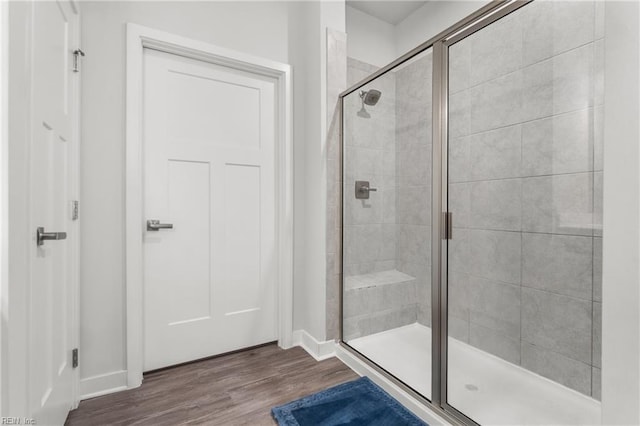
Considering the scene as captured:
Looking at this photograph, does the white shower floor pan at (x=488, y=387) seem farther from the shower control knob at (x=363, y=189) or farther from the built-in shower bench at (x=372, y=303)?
the shower control knob at (x=363, y=189)

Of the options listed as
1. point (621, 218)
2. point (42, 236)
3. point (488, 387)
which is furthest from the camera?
point (488, 387)

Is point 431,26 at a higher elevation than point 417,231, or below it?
higher

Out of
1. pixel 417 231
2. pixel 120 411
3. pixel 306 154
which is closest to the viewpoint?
Result: pixel 120 411

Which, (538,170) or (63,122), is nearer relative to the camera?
(63,122)

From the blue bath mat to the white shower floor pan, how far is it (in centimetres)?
15

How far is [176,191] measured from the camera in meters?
1.85

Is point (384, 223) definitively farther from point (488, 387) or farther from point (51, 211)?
point (51, 211)

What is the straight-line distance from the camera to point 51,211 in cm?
115

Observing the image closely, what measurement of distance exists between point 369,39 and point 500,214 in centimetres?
191

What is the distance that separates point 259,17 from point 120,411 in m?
2.39

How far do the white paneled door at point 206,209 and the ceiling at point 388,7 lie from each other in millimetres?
1177

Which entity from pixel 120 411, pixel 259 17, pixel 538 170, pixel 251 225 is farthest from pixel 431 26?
pixel 120 411

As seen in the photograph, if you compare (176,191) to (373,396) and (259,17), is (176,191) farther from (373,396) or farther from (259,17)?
(373,396)

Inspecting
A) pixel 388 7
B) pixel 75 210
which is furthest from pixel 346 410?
pixel 388 7
